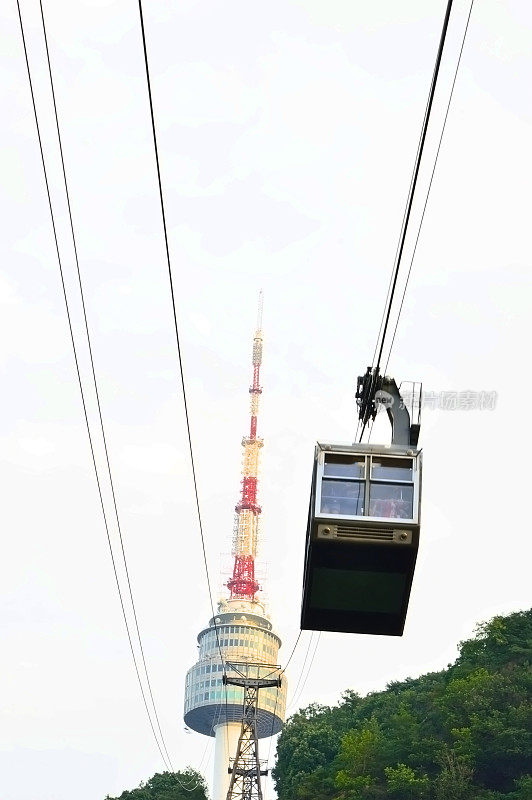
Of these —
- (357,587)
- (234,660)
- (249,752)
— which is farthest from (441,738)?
(234,660)

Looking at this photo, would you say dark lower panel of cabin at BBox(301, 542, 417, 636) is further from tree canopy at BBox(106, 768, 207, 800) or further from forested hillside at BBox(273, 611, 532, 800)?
tree canopy at BBox(106, 768, 207, 800)

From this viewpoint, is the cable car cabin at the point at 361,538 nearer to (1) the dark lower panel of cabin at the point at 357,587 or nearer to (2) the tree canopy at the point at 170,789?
(1) the dark lower panel of cabin at the point at 357,587

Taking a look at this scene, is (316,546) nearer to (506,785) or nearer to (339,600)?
(339,600)

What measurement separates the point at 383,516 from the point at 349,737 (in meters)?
60.4

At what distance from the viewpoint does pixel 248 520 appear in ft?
554

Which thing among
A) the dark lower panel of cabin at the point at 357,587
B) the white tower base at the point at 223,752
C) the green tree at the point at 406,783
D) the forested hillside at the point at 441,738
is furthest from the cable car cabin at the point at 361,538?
the white tower base at the point at 223,752

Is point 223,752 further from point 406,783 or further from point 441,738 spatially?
point 406,783

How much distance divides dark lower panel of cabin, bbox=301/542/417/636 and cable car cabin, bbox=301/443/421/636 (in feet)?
0.05

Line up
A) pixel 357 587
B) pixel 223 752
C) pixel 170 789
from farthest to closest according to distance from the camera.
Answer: pixel 223 752, pixel 170 789, pixel 357 587

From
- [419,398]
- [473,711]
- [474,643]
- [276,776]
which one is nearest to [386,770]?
[473,711]

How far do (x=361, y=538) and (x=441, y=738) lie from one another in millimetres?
56876

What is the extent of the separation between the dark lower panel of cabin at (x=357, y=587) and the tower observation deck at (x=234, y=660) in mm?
131268

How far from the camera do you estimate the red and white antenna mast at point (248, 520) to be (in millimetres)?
164125

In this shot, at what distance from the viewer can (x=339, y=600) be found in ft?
65.3
